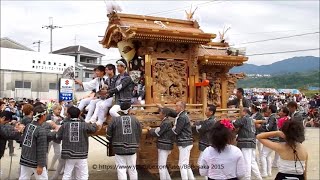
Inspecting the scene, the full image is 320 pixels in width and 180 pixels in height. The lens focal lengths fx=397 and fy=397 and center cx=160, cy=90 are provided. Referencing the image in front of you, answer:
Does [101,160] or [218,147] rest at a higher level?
[218,147]

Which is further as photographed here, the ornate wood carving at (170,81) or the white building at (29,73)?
the white building at (29,73)

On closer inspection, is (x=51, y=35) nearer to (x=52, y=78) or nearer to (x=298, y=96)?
(x=52, y=78)

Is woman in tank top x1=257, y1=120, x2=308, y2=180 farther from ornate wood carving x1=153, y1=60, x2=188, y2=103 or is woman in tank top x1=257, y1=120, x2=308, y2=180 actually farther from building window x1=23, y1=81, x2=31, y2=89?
building window x1=23, y1=81, x2=31, y2=89

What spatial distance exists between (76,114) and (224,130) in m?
3.91

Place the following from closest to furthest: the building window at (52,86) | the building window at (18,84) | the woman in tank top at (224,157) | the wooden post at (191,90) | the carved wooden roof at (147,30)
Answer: the woman in tank top at (224,157), the carved wooden roof at (147,30), the wooden post at (191,90), the building window at (18,84), the building window at (52,86)

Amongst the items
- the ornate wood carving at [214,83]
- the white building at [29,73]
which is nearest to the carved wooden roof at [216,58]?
the ornate wood carving at [214,83]

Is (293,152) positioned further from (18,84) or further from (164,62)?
(18,84)

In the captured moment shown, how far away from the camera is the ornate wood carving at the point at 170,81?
9.97 metres

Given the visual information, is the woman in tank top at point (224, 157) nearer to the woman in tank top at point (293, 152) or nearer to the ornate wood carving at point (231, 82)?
the woman in tank top at point (293, 152)

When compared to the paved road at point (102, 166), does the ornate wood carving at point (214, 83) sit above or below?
above

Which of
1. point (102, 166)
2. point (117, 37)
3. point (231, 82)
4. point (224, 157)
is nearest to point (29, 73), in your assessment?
point (102, 166)

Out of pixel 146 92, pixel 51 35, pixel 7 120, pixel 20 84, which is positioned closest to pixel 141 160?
pixel 146 92

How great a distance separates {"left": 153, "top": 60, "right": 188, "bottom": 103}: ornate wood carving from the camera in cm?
997

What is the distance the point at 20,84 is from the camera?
29.6 m
